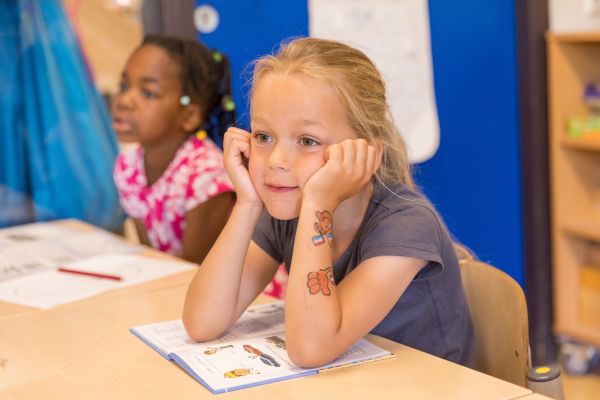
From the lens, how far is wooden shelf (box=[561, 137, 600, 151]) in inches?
106

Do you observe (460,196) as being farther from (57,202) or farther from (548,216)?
(57,202)

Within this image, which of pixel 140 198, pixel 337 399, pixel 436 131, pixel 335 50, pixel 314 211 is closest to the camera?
pixel 337 399

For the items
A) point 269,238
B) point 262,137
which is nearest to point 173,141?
point 269,238

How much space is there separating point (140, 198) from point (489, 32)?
1321 mm

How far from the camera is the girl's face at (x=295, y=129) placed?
4.14 ft

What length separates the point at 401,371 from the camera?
1.10 meters

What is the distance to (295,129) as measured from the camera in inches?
49.6

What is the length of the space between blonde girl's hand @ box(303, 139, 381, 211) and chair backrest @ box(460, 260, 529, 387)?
0.26m

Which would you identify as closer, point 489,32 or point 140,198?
point 140,198

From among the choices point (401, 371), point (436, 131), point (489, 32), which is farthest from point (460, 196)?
point (401, 371)

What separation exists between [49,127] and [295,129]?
151 cm

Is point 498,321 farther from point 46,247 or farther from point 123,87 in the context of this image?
point 123,87

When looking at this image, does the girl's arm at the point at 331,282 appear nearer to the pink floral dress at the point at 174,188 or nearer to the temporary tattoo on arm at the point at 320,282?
the temporary tattoo on arm at the point at 320,282

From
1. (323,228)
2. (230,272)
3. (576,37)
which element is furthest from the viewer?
(576,37)
